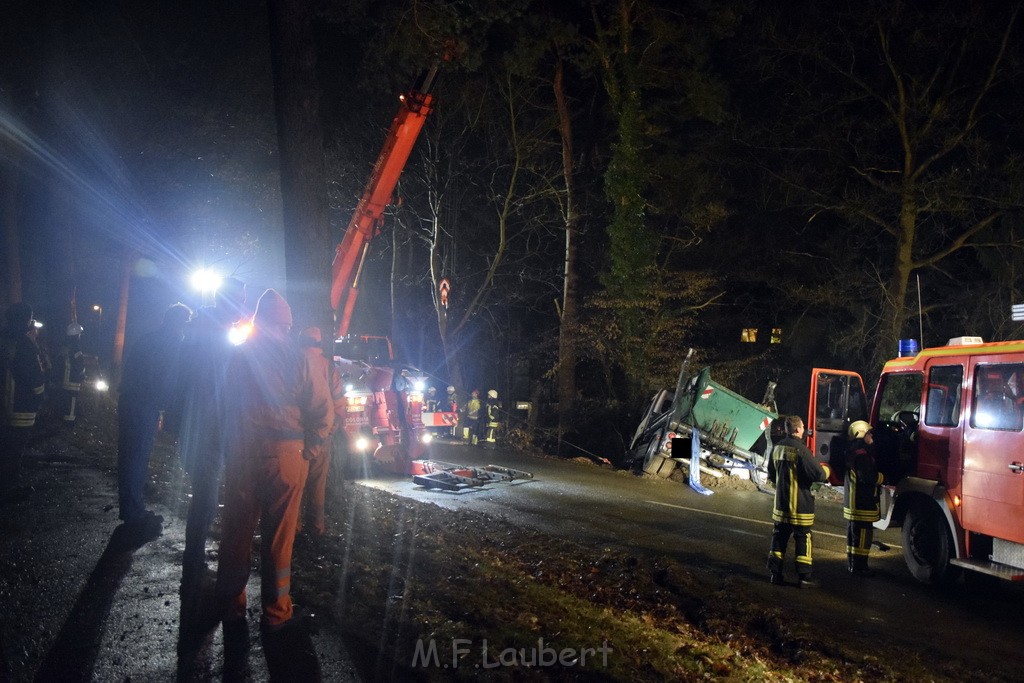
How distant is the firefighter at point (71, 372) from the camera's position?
1404 centimetres

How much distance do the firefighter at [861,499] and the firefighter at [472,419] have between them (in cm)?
1195

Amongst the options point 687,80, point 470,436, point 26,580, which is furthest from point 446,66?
point 687,80

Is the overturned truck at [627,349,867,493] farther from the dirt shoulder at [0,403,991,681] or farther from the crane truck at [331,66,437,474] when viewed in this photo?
the dirt shoulder at [0,403,991,681]

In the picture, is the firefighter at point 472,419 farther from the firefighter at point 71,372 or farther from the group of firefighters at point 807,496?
the group of firefighters at point 807,496

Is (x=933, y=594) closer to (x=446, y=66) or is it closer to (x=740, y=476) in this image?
(x=740, y=476)

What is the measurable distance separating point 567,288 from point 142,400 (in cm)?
1664


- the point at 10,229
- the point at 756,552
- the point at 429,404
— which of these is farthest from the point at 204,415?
the point at 10,229

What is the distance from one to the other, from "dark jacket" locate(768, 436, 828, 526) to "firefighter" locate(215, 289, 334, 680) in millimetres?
4863

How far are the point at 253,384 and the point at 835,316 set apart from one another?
76.7 feet

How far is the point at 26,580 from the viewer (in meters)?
5.34

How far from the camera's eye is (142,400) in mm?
6680

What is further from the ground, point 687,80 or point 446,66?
point 687,80

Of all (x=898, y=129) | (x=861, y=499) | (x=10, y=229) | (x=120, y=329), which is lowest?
(x=861, y=499)

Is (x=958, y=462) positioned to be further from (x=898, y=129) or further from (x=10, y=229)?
(x=10, y=229)
